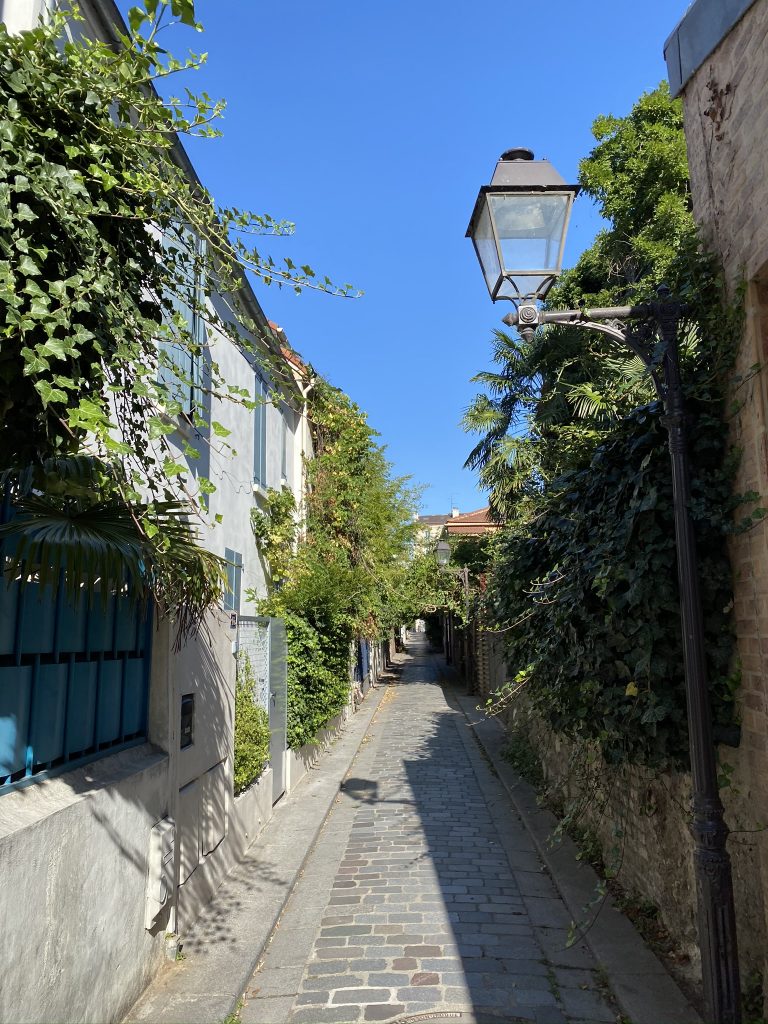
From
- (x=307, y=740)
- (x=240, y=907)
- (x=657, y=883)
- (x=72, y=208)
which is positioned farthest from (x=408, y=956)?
(x=307, y=740)

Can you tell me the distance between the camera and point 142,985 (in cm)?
411

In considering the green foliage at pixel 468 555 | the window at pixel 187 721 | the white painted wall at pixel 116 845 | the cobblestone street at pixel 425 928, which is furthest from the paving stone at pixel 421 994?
the green foliage at pixel 468 555

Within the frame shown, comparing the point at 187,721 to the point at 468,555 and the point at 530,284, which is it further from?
the point at 468,555

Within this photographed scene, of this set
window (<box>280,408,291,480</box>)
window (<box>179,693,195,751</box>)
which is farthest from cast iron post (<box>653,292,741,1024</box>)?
window (<box>280,408,291,480</box>)

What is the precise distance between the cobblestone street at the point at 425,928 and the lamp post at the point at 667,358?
4.54ft

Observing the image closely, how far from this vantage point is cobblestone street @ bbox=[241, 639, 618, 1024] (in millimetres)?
4168

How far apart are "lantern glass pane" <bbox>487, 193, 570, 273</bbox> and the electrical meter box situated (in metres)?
4.00

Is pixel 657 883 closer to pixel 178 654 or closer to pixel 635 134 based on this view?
pixel 178 654

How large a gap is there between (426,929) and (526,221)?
5047 mm

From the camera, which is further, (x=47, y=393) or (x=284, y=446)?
(x=284, y=446)

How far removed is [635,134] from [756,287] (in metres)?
15.4

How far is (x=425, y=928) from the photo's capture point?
527cm

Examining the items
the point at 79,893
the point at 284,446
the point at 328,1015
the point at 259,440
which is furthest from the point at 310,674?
the point at 79,893

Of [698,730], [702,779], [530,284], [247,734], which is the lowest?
[247,734]
